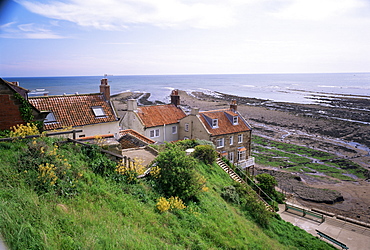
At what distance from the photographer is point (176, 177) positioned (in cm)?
1398

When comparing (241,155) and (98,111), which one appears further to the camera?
(241,155)

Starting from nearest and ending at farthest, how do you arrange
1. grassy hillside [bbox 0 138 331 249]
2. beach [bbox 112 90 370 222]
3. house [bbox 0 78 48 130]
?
grassy hillside [bbox 0 138 331 249] < house [bbox 0 78 48 130] < beach [bbox 112 90 370 222]

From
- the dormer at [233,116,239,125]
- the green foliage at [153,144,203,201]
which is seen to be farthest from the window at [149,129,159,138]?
the green foliage at [153,144,203,201]

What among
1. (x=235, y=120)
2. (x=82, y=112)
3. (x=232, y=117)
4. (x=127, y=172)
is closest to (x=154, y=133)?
(x=82, y=112)

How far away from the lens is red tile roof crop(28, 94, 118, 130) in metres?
23.7

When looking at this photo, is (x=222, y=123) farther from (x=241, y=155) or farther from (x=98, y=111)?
(x=98, y=111)

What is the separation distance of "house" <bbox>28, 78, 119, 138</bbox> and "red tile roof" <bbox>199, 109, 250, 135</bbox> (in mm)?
9891

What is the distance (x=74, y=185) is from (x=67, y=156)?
2.17m

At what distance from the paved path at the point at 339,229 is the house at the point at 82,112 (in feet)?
58.2

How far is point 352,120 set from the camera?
67.7m

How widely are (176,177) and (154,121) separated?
17.1 meters

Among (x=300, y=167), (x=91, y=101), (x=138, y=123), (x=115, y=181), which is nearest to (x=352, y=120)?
(x=300, y=167)

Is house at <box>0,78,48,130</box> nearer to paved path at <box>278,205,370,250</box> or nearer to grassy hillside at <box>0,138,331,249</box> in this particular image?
grassy hillside at <box>0,138,331,249</box>

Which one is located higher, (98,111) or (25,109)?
(25,109)
